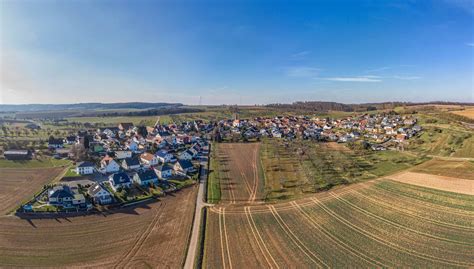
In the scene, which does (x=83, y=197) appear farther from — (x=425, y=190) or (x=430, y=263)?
(x=425, y=190)

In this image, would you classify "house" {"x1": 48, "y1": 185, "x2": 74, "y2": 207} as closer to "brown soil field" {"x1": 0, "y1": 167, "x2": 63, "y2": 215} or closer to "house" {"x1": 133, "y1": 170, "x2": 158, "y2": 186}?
"brown soil field" {"x1": 0, "y1": 167, "x2": 63, "y2": 215}

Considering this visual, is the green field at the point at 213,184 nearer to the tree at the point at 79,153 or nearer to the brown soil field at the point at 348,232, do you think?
the brown soil field at the point at 348,232

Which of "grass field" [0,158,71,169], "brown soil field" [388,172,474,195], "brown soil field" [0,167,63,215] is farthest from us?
"grass field" [0,158,71,169]

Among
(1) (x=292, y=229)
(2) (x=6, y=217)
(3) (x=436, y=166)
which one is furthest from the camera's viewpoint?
(3) (x=436, y=166)

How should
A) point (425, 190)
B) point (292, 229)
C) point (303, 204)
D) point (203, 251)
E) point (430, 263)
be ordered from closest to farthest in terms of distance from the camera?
point (430, 263), point (203, 251), point (292, 229), point (303, 204), point (425, 190)

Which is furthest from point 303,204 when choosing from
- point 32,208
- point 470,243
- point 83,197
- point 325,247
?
point 32,208

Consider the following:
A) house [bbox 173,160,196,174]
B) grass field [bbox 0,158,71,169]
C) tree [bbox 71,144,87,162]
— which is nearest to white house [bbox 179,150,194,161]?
house [bbox 173,160,196,174]
